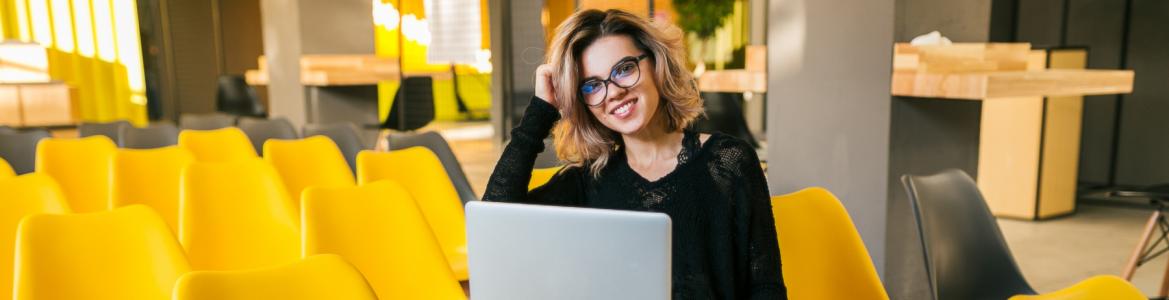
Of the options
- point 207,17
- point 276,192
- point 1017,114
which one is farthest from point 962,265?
point 207,17

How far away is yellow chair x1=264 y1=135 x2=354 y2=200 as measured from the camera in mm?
3951

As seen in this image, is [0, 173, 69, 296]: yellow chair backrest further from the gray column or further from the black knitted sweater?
the gray column

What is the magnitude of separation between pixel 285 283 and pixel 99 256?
0.80 meters

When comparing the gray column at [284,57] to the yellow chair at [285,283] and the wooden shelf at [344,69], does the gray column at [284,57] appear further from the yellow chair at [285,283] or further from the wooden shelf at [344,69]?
the yellow chair at [285,283]

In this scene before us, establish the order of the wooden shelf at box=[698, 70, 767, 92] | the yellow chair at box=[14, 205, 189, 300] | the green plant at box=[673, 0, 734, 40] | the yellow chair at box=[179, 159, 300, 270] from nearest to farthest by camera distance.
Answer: the yellow chair at box=[14, 205, 189, 300] < the yellow chair at box=[179, 159, 300, 270] < the wooden shelf at box=[698, 70, 767, 92] < the green plant at box=[673, 0, 734, 40]

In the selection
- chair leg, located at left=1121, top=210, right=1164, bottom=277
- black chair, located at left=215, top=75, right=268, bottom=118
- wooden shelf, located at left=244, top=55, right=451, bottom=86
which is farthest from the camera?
black chair, located at left=215, top=75, right=268, bottom=118

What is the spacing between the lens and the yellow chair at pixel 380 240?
2512 mm

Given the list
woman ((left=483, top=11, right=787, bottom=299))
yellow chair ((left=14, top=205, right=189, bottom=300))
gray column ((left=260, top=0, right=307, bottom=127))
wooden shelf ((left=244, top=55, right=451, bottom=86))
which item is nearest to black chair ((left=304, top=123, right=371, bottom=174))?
wooden shelf ((left=244, top=55, right=451, bottom=86))

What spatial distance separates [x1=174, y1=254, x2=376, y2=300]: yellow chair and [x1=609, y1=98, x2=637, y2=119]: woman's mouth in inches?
24.5

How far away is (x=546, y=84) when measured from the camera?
1852 mm

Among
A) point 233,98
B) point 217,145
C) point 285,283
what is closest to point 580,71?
point 285,283

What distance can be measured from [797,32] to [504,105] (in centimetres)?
739

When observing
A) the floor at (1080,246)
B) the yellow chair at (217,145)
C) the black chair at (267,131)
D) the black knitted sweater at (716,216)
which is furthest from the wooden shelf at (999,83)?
the black chair at (267,131)

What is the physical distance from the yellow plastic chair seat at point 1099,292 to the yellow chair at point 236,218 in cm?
245
